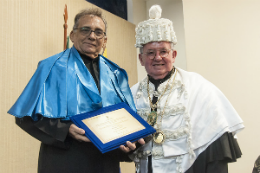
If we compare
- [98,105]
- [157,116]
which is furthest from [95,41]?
[157,116]

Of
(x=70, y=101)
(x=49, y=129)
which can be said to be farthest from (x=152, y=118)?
(x=49, y=129)

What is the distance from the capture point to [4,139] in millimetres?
2375

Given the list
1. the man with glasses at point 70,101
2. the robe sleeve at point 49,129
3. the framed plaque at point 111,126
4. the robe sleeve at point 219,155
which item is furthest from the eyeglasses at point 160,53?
the robe sleeve at point 49,129

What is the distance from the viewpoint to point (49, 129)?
4.76 ft

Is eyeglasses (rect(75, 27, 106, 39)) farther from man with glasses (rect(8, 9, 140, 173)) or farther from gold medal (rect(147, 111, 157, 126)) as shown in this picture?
gold medal (rect(147, 111, 157, 126))

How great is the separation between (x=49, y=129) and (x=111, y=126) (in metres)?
0.35

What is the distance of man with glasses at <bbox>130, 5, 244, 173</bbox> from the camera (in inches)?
67.1

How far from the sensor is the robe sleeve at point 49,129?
4.72 ft

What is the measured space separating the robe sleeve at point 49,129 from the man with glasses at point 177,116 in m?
0.62

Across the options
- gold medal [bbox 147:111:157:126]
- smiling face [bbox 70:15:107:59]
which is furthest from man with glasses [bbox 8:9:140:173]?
gold medal [bbox 147:111:157:126]

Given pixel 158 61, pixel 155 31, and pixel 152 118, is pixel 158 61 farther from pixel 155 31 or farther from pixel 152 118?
pixel 152 118

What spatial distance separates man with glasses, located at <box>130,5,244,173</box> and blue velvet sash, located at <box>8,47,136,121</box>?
1.20 feet

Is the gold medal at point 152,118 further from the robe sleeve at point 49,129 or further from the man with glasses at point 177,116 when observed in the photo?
the robe sleeve at point 49,129

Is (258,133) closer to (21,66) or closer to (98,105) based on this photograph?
(98,105)
